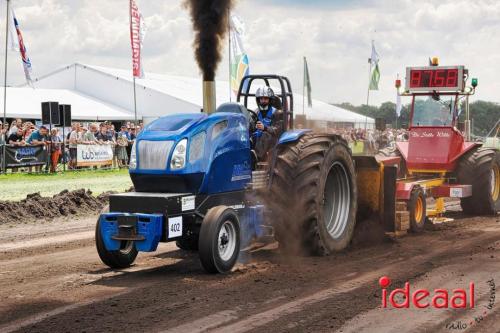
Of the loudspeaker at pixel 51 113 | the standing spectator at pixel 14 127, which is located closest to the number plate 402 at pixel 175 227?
the standing spectator at pixel 14 127

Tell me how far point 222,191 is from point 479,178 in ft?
22.5

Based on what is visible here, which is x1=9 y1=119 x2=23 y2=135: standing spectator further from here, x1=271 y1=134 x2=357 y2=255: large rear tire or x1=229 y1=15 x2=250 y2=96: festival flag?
x1=271 y1=134 x2=357 y2=255: large rear tire

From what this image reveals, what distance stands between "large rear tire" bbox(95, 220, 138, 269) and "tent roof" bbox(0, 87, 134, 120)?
1932cm

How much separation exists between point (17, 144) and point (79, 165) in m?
2.58

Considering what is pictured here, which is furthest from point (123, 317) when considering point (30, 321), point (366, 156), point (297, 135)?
point (366, 156)

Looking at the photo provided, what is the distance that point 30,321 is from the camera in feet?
18.6

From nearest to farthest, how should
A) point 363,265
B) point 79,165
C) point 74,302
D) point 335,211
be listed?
point 74,302
point 363,265
point 335,211
point 79,165

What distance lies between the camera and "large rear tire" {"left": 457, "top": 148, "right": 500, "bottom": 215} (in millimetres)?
13055

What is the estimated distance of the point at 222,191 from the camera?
7.86 m

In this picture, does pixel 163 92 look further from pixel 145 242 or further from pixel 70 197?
pixel 145 242

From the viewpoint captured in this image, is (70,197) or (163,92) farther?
(163,92)

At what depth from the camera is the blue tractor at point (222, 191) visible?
23.6 feet

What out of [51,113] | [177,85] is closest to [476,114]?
[177,85]

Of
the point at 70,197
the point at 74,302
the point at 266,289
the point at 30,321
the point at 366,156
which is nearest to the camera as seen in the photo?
the point at 30,321
